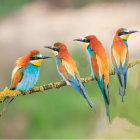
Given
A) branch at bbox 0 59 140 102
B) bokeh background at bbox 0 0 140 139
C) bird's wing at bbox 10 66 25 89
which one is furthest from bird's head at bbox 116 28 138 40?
bird's wing at bbox 10 66 25 89

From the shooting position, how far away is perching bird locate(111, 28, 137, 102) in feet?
11.3

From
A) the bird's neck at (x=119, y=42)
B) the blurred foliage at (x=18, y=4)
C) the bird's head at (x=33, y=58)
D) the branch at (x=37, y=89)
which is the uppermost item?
the blurred foliage at (x=18, y=4)

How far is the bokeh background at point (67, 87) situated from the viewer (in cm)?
367

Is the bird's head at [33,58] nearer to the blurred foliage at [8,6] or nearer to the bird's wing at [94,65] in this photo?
the bird's wing at [94,65]

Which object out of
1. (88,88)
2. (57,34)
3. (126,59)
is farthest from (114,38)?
(57,34)

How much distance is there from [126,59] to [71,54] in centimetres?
39

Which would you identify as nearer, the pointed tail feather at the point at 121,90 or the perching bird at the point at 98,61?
the perching bird at the point at 98,61

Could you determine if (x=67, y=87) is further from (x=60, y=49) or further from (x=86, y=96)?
(x=60, y=49)

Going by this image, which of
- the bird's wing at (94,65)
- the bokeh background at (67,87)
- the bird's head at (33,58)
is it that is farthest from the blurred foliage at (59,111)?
the bird's head at (33,58)

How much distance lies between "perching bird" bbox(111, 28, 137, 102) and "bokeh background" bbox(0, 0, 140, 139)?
0.06 meters

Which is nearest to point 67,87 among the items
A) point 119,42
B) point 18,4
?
point 119,42

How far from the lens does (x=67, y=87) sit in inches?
141

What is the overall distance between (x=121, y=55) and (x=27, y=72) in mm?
669

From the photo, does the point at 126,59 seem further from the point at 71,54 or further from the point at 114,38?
the point at 71,54
